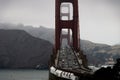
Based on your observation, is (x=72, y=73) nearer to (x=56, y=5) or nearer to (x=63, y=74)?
(x=63, y=74)

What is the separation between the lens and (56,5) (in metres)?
73.8

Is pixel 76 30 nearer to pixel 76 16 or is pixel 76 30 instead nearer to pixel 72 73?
pixel 76 16

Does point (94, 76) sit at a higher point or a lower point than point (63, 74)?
higher

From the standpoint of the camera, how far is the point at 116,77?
20.2 meters

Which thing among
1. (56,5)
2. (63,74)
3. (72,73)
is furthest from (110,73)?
(56,5)

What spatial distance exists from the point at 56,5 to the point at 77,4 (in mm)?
4087

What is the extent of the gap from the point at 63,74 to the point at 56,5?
41214 millimetres

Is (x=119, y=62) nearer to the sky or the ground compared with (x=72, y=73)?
nearer to the sky

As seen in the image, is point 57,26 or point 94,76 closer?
point 94,76

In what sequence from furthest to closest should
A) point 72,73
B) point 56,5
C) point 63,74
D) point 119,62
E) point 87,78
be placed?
point 56,5, point 63,74, point 72,73, point 87,78, point 119,62

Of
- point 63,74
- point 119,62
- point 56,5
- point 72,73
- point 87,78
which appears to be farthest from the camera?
point 56,5

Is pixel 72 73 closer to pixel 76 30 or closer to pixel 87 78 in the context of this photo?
pixel 87 78

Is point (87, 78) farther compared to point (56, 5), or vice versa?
point (56, 5)

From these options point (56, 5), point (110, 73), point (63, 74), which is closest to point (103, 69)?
point (110, 73)
